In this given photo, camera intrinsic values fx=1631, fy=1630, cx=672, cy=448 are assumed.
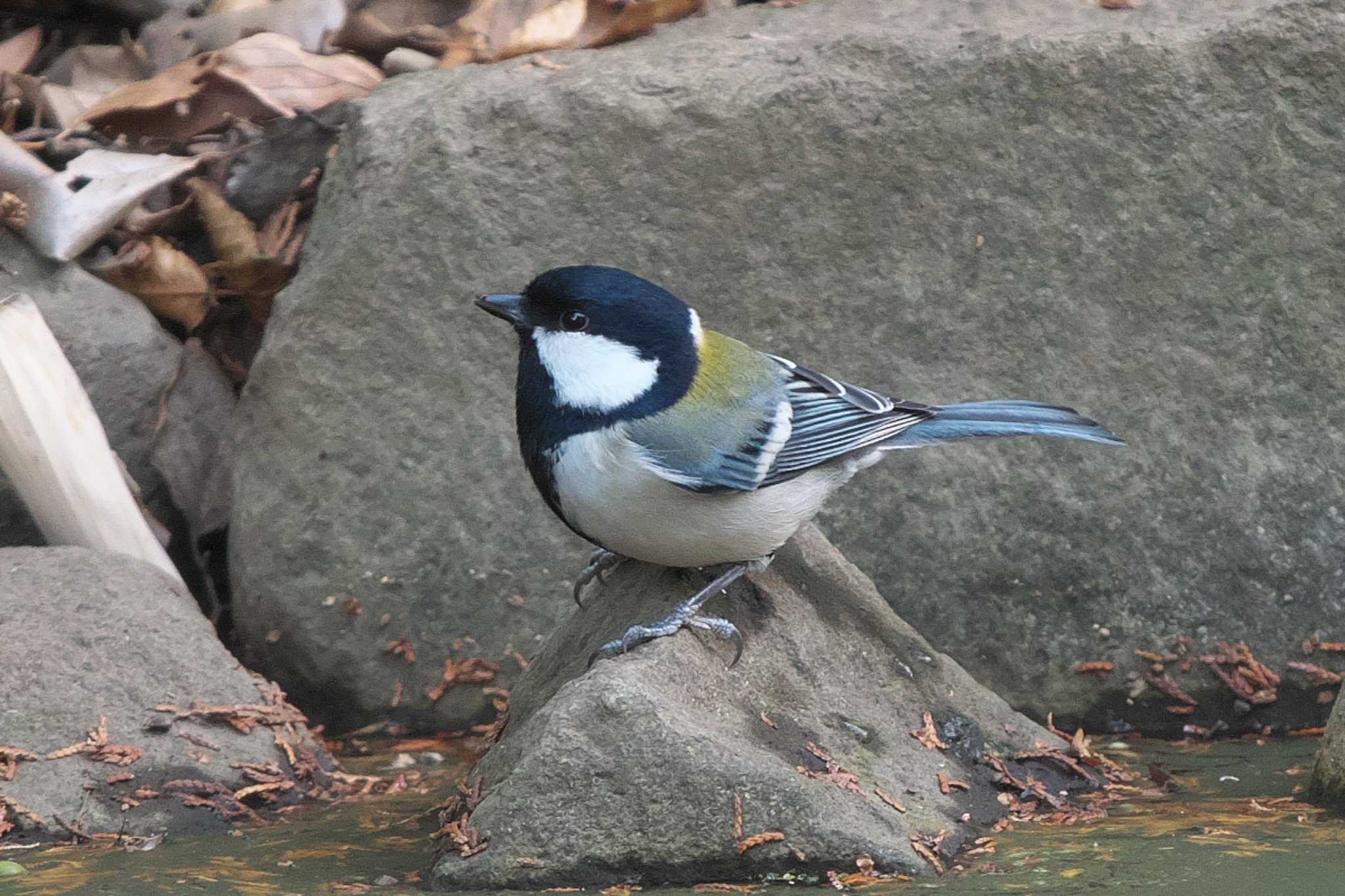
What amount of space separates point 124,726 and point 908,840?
1.77 meters

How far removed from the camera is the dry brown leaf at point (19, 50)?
18.2 ft

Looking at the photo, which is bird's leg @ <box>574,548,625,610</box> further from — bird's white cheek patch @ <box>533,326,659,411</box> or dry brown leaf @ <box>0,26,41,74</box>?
dry brown leaf @ <box>0,26,41,74</box>

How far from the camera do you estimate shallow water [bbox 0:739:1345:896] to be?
2834mm

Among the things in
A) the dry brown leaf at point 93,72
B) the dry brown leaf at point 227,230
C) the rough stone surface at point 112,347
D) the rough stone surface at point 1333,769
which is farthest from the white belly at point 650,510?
the dry brown leaf at point 93,72

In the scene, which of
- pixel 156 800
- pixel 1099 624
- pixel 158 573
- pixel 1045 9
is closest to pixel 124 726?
pixel 156 800

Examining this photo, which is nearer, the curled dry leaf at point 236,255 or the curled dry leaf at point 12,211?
the curled dry leaf at point 12,211

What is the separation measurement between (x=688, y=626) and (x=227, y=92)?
9.60 feet

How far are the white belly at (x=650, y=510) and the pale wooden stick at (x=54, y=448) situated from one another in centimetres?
168

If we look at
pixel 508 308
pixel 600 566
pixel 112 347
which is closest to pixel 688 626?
pixel 600 566

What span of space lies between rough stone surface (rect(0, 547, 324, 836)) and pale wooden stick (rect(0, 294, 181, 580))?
0.33 metres

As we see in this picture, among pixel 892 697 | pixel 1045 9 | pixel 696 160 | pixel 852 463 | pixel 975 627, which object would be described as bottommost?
pixel 975 627

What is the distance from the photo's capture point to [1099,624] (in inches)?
172

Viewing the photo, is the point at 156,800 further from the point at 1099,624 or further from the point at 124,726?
the point at 1099,624

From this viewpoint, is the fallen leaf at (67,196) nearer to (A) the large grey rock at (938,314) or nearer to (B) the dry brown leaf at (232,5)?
(A) the large grey rock at (938,314)
